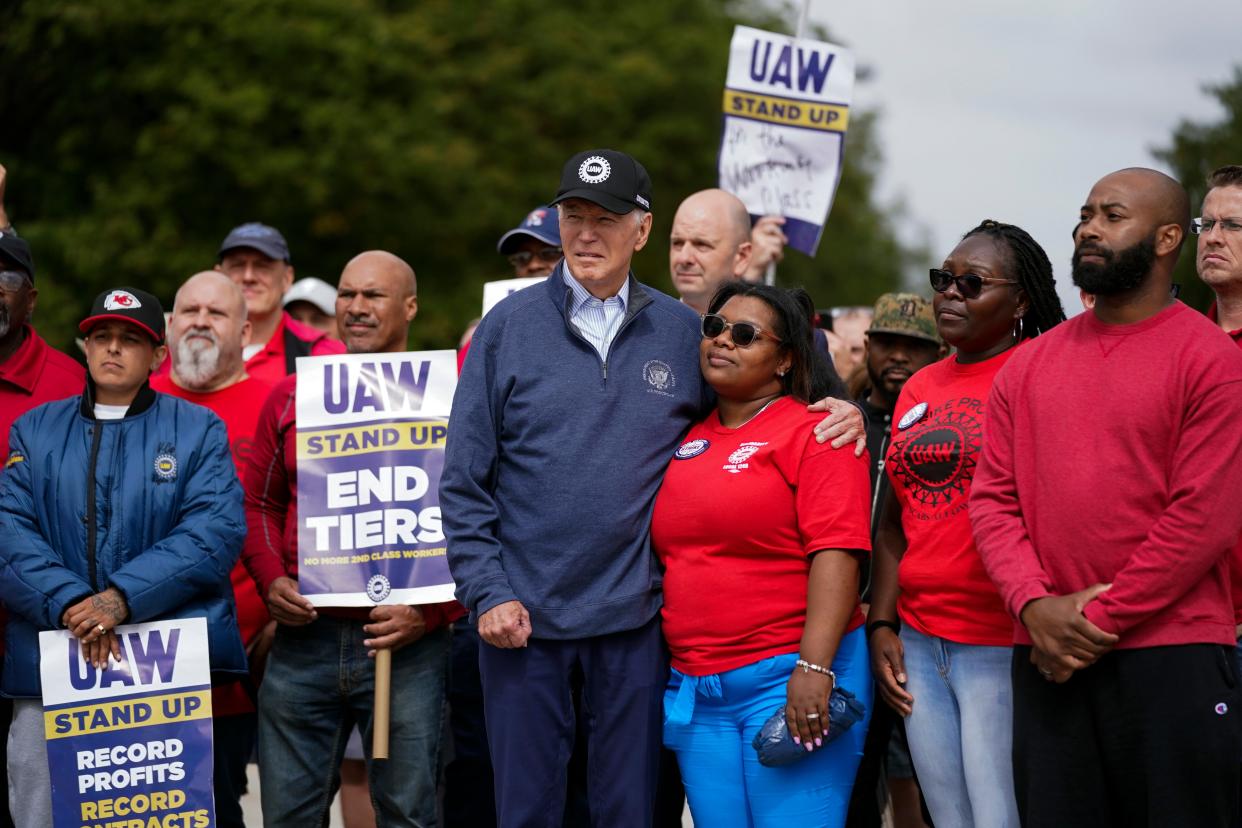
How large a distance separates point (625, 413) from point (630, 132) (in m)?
20.4

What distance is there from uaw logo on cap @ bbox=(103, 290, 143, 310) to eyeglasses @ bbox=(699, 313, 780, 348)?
2.24 metres

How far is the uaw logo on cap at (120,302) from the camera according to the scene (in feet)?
19.3

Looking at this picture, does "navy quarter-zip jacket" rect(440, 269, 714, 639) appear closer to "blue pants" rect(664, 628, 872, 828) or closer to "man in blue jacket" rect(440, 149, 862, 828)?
"man in blue jacket" rect(440, 149, 862, 828)

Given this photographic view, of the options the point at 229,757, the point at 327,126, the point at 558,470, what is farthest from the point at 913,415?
the point at 327,126

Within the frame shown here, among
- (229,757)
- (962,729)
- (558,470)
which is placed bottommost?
(229,757)

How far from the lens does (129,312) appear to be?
5871mm

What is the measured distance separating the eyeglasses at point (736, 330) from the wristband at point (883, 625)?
37.8 inches

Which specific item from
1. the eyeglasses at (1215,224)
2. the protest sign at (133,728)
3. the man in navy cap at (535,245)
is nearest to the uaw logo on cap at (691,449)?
the eyeglasses at (1215,224)

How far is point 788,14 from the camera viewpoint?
29.6 m

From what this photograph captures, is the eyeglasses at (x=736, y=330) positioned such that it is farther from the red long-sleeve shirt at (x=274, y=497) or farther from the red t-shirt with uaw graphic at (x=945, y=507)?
the red long-sleeve shirt at (x=274, y=497)

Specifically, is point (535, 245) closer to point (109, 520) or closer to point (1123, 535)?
point (109, 520)

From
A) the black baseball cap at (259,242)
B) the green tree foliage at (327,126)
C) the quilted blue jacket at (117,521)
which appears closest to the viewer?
the quilted blue jacket at (117,521)

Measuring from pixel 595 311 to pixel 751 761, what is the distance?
152cm

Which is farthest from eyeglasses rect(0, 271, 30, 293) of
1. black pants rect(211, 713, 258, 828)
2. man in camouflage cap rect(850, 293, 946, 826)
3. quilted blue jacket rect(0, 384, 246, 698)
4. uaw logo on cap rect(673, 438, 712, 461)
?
man in camouflage cap rect(850, 293, 946, 826)
